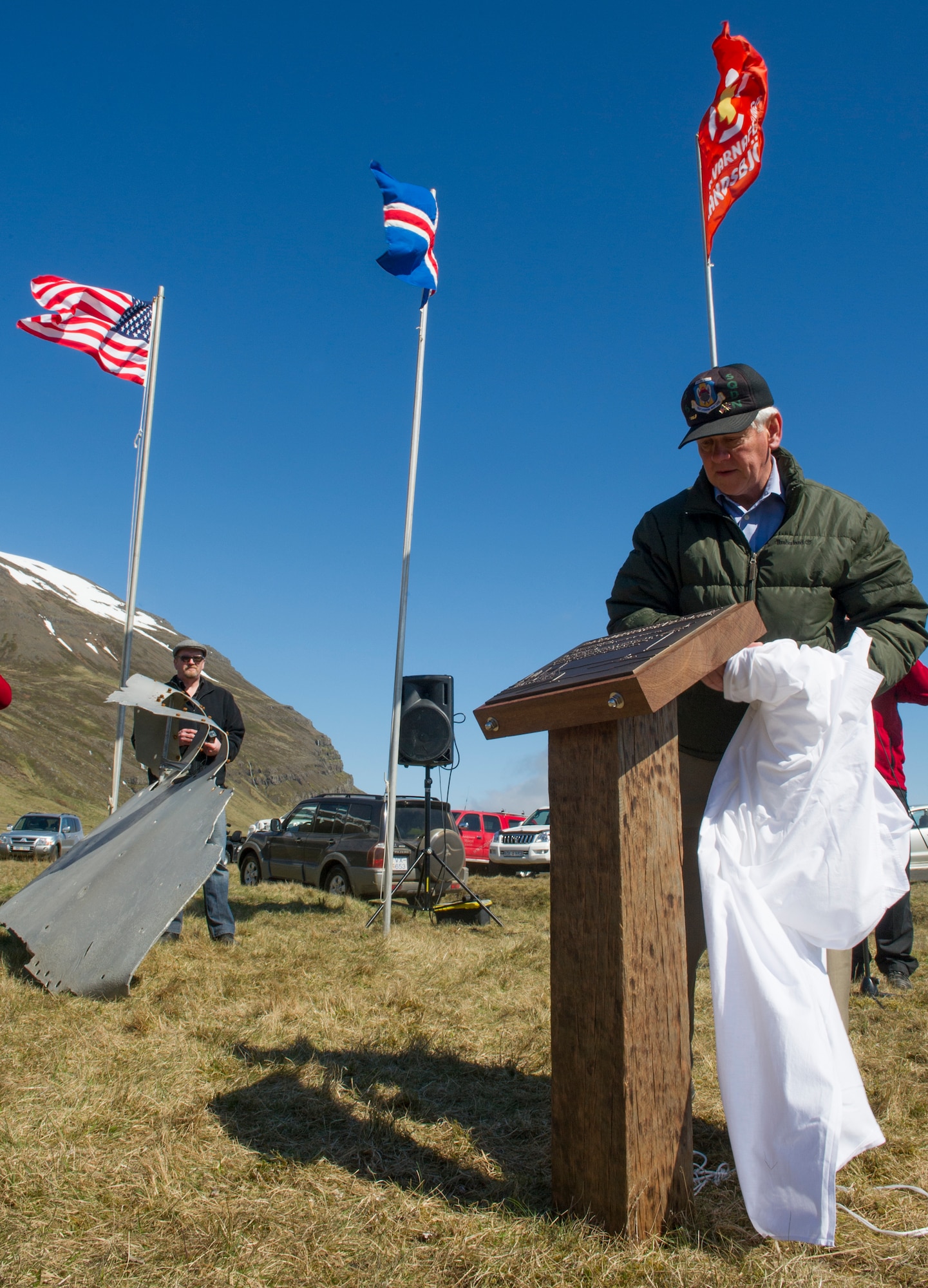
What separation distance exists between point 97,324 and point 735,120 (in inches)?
237

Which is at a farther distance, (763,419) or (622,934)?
(763,419)

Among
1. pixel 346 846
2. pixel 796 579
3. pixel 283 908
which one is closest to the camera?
pixel 796 579

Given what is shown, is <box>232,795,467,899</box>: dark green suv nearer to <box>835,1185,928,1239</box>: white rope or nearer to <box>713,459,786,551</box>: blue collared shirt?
<box>713,459,786,551</box>: blue collared shirt

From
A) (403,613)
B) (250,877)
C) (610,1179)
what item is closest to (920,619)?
(610,1179)

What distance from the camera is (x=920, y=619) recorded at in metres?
2.35

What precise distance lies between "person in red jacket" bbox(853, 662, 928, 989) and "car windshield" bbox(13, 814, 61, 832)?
82.3ft

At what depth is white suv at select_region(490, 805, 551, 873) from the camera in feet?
62.0

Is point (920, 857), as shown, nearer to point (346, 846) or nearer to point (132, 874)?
point (346, 846)

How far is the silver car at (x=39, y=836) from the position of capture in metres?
23.1

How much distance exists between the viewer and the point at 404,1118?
2.41m

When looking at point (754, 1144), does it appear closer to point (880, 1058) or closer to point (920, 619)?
point (920, 619)

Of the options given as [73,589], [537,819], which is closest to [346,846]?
[537,819]

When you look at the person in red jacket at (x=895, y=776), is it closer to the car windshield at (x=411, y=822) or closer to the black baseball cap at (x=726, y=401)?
the black baseball cap at (x=726, y=401)

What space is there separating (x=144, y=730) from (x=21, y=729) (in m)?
83.0
